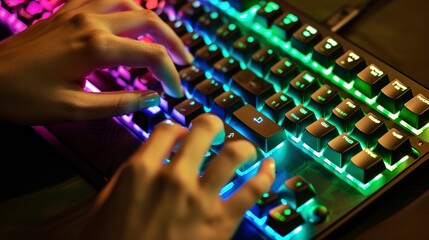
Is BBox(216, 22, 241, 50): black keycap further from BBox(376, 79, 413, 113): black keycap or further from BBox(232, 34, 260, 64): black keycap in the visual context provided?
BBox(376, 79, 413, 113): black keycap

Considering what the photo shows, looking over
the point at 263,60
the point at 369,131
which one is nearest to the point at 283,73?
the point at 263,60

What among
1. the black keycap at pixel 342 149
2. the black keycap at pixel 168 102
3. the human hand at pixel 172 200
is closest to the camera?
the human hand at pixel 172 200

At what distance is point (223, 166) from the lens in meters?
0.57

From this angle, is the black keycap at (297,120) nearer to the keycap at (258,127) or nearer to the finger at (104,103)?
the keycap at (258,127)

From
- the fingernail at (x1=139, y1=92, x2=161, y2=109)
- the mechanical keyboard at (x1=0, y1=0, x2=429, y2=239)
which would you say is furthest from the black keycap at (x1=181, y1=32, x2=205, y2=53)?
the fingernail at (x1=139, y1=92, x2=161, y2=109)

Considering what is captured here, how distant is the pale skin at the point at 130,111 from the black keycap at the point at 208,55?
0.6 inches

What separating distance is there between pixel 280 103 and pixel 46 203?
0.30 metres

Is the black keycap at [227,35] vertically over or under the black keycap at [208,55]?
over

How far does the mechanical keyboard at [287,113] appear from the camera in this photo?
0.63 metres

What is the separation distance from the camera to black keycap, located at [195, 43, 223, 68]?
2.57 ft

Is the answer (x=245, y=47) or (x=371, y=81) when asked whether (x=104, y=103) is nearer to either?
(x=245, y=47)

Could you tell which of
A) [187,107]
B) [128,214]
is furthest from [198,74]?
[128,214]

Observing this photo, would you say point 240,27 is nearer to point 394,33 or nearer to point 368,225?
point 394,33

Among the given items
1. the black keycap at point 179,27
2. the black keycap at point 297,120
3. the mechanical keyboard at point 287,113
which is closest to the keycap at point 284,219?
the mechanical keyboard at point 287,113
